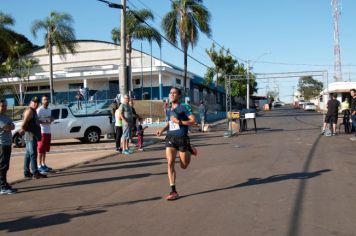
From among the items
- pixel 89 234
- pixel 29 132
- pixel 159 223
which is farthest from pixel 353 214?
pixel 29 132

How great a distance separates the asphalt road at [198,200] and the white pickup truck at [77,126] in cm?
694

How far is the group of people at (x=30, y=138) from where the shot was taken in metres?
8.68

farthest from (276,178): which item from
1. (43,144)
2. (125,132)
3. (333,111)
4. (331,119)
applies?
(331,119)

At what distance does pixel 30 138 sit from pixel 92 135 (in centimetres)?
965

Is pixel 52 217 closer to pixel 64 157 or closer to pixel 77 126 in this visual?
pixel 64 157

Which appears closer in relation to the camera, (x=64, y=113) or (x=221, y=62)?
Answer: (x=64, y=113)

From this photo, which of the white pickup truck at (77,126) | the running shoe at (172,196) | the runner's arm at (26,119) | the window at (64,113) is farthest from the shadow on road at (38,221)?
the window at (64,113)

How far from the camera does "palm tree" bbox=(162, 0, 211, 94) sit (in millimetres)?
36062

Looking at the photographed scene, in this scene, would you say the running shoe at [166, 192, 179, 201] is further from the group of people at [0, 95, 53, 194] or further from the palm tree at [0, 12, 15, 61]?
the palm tree at [0, 12, 15, 61]

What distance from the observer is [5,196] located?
8.55 m

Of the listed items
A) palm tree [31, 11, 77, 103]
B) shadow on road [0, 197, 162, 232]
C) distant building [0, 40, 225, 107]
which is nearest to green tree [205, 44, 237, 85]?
distant building [0, 40, 225, 107]

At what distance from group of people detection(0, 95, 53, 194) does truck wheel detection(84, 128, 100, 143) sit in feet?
26.7

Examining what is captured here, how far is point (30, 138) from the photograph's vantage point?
10.1m

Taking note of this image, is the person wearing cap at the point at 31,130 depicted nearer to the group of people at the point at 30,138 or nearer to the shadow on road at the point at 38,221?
the group of people at the point at 30,138
